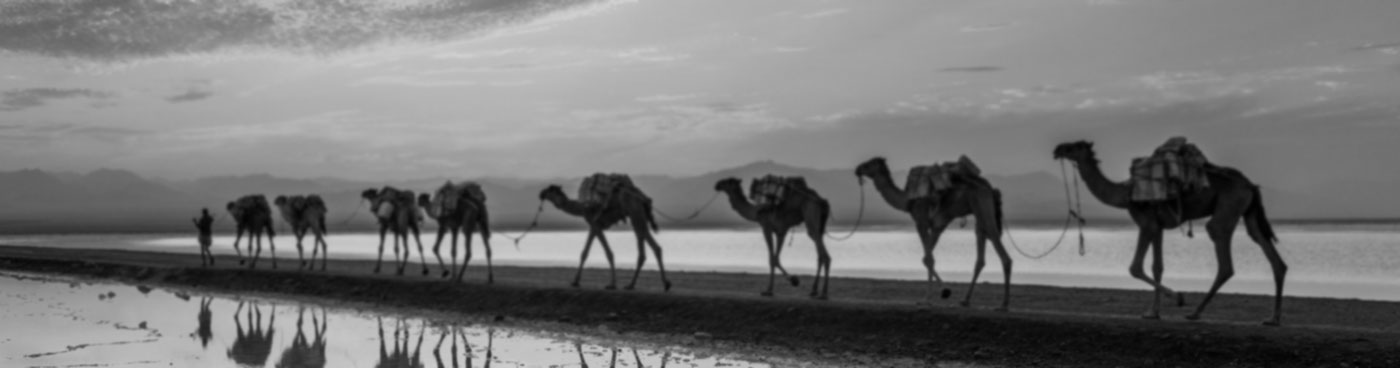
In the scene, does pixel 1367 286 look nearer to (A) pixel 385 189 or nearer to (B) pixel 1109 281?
(B) pixel 1109 281

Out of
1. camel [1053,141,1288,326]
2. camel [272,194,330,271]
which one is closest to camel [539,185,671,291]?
camel [1053,141,1288,326]

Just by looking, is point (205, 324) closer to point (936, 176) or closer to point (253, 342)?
point (253, 342)

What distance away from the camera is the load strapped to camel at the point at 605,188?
24.8 meters

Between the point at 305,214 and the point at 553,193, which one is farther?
the point at 305,214

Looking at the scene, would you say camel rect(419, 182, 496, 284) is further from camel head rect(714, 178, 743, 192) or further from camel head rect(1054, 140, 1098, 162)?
camel head rect(1054, 140, 1098, 162)

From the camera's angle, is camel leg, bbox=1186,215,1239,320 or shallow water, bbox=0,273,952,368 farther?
shallow water, bbox=0,273,952,368

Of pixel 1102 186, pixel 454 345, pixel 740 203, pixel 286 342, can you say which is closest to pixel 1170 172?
pixel 1102 186

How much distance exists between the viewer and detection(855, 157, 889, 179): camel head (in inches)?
848

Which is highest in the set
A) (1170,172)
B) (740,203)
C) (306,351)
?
(1170,172)

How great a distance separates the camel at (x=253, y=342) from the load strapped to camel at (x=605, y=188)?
655 centimetres

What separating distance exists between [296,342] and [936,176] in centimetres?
1043

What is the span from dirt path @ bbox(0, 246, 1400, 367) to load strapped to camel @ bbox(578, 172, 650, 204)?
2.03 meters

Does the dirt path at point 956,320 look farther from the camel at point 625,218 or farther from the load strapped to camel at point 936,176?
the load strapped to camel at point 936,176

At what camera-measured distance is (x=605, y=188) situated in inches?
979
